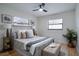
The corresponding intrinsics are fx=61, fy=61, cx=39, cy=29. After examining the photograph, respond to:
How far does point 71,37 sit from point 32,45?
2.22 ft

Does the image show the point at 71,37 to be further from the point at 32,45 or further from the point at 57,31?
the point at 32,45

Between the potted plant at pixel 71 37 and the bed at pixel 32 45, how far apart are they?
291 mm

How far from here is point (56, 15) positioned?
1.07 metres

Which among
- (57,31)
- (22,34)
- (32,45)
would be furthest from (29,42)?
(57,31)

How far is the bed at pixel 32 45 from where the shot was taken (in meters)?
1.02

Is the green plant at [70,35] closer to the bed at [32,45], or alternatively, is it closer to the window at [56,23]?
the window at [56,23]

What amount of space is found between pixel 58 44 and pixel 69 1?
74 cm

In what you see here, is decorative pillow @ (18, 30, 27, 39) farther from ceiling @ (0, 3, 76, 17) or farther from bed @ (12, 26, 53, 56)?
ceiling @ (0, 3, 76, 17)

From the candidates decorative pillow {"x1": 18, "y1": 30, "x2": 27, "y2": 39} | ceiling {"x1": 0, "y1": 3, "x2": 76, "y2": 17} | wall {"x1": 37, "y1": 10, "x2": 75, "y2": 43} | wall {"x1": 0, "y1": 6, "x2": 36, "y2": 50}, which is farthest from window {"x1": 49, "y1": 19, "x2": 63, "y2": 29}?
decorative pillow {"x1": 18, "y1": 30, "x2": 27, "y2": 39}

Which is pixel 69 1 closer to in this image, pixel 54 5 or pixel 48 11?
pixel 54 5

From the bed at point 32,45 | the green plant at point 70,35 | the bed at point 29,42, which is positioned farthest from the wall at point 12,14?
the green plant at point 70,35

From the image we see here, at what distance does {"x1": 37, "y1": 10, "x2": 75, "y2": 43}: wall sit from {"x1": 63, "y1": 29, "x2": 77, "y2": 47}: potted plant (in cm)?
7

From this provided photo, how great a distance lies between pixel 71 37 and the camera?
104 cm

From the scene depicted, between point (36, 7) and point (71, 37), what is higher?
point (36, 7)
